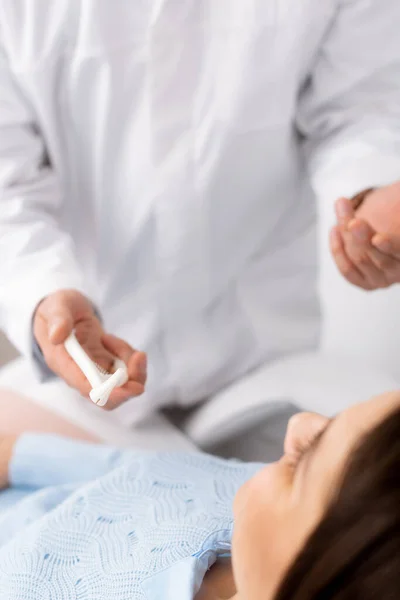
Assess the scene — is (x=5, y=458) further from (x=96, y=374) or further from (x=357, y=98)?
(x=357, y=98)

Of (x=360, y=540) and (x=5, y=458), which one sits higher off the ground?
(x=360, y=540)

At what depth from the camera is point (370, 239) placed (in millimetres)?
484

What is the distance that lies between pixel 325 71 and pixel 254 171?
0.40 feet

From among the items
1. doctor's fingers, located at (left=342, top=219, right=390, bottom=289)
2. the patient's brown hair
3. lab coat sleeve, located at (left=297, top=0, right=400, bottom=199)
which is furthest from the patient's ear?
lab coat sleeve, located at (left=297, top=0, right=400, bottom=199)

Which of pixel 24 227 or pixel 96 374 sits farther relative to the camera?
pixel 24 227

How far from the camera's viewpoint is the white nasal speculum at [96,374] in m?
0.41

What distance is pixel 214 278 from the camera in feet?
2.24

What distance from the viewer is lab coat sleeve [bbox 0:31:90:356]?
0.55m

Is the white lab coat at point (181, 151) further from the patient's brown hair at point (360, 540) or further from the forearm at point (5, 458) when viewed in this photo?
the patient's brown hair at point (360, 540)

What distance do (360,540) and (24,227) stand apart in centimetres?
42

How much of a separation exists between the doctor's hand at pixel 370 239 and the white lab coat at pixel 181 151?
100mm

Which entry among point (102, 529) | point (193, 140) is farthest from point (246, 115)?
point (102, 529)

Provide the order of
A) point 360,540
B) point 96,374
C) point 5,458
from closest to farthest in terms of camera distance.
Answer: point 360,540, point 96,374, point 5,458

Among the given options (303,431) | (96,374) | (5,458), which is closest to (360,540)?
(303,431)
